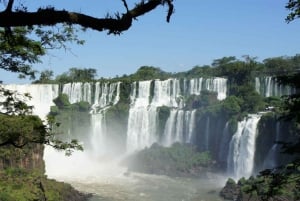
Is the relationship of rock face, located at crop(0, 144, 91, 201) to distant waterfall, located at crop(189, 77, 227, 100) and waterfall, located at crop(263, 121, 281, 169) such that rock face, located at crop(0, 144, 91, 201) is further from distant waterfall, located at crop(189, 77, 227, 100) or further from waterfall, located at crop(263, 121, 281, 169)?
distant waterfall, located at crop(189, 77, 227, 100)

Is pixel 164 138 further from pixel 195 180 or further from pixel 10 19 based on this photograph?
pixel 10 19

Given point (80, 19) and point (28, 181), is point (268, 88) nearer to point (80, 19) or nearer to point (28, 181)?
point (28, 181)

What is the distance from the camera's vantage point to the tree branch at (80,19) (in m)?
3.67

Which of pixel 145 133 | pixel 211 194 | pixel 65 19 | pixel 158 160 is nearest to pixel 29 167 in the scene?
pixel 211 194

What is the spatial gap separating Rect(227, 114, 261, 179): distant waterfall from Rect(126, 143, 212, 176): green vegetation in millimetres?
3254

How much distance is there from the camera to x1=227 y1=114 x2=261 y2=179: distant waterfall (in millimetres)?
37844

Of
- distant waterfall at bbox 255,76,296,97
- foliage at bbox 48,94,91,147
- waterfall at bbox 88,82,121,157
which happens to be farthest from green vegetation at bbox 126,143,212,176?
distant waterfall at bbox 255,76,296,97

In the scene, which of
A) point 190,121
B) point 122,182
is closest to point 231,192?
point 122,182

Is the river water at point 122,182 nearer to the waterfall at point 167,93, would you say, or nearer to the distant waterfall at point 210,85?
the waterfall at point 167,93

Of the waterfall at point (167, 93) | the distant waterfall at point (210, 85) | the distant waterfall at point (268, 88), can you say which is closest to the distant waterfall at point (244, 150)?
the distant waterfall at point (268, 88)

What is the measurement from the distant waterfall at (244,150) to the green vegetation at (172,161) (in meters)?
3.25

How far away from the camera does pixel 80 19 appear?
3.83 meters

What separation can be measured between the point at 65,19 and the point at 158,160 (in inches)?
1544

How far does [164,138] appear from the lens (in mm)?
48531
